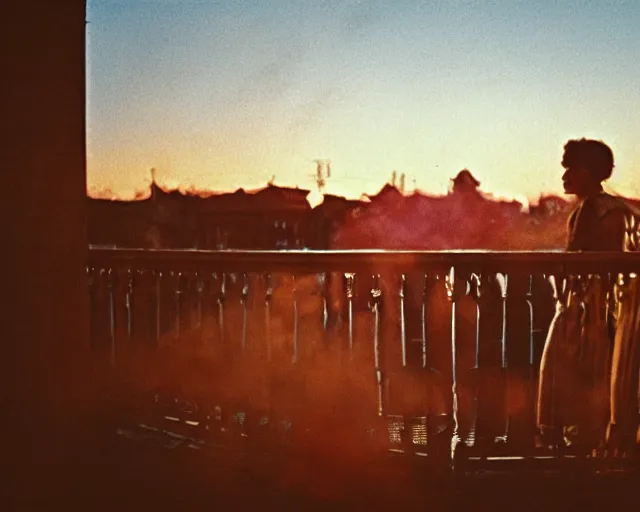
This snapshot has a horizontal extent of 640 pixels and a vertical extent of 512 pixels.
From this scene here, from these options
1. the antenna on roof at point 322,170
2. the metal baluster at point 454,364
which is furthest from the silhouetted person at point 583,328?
the antenna on roof at point 322,170

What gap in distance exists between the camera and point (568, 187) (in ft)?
12.4

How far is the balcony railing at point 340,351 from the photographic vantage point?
3434 mm

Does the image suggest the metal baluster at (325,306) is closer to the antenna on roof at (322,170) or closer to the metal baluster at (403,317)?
the metal baluster at (403,317)

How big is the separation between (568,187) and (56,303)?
2.76 m

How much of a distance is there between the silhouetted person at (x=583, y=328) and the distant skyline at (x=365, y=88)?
2.98 ft

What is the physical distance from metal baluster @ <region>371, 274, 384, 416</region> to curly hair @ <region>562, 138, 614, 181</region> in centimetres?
123

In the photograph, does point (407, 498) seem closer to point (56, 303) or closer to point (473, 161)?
point (56, 303)

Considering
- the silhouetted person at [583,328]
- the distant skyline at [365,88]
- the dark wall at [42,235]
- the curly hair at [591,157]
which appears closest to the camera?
the dark wall at [42,235]

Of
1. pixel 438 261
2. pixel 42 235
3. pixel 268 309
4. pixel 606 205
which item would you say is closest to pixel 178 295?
pixel 268 309

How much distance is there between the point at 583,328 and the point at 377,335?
1.03m

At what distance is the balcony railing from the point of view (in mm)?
3434

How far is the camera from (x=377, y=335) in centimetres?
376

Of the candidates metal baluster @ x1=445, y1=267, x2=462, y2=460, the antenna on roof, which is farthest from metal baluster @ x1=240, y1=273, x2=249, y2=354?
the antenna on roof

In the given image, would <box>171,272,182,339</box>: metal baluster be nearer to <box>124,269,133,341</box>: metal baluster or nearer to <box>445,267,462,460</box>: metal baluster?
<box>124,269,133,341</box>: metal baluster
